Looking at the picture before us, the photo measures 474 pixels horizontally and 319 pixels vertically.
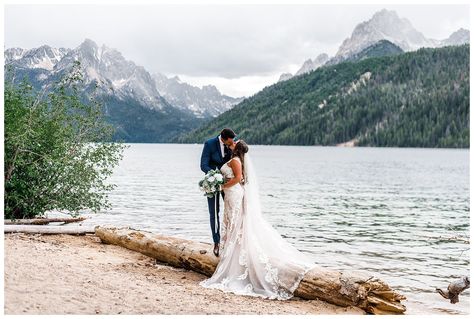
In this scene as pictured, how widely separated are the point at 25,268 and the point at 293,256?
626cm

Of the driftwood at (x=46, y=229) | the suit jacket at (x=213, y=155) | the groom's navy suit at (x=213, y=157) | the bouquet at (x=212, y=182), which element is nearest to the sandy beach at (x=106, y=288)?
the driftwood at (x=46, y=229)

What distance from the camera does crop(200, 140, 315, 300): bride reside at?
1325 cm

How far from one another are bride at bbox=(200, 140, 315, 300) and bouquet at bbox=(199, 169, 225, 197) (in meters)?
0.25

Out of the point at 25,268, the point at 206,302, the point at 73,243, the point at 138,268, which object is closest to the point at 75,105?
the point at 73,243

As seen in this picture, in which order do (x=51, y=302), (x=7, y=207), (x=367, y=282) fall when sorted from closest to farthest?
(x=51, y=302) < (x=367, y=282) < (x=7, y=207)

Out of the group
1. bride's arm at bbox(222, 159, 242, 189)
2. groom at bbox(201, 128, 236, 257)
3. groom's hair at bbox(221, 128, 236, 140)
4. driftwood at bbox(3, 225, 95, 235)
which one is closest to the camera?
groom's hair at bbox(221, 128, 236, 140)

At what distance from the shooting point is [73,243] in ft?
59.4

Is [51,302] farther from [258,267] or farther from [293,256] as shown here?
[293,256]

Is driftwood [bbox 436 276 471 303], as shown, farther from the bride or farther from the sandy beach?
the bride

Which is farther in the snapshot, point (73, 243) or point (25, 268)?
point (73, 243)

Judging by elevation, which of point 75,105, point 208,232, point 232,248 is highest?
point 75,105

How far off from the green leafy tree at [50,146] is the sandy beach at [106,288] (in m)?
4.15

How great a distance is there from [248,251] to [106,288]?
3.64 meters

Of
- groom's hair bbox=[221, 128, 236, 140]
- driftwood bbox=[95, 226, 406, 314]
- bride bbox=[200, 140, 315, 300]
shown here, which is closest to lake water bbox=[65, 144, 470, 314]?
driftwood bbox=[95, 226, 406, 314]
